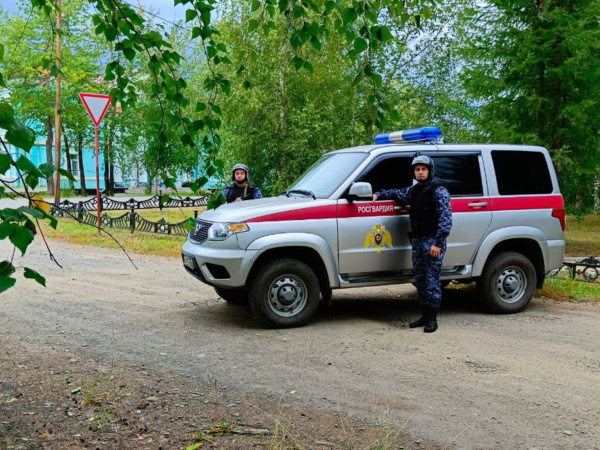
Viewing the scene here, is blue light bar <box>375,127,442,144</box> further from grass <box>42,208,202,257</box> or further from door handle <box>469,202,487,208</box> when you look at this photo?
grass <box>42,208,202,257</box>

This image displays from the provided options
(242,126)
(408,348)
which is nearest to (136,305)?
(408,348)

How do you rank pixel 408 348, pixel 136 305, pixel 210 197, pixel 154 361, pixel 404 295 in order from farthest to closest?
pixel 404 295 < pixel 136 305 < pixel 408 348 < pixel 154 361 < pixel 210 197

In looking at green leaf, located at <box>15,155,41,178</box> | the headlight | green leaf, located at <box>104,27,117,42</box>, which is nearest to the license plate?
the headlight

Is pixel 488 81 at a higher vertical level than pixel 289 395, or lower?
higher

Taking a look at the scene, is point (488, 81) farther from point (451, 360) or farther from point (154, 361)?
point (154, 361)

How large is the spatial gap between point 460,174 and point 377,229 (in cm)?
140

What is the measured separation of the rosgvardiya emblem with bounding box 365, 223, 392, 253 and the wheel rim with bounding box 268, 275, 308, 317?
3.11ft

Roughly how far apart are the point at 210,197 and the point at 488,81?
43.6 ft

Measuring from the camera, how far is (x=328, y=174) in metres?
7.95

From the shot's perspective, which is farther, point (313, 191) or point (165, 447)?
point (313, 191)

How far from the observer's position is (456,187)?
7.93m

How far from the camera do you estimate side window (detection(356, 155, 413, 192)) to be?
7.68 m

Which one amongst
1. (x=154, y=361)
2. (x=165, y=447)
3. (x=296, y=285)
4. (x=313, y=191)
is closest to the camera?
(x=165, y=447)

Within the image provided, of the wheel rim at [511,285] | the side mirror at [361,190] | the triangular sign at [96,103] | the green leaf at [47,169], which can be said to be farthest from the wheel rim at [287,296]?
the triangular sign at [96,103]
